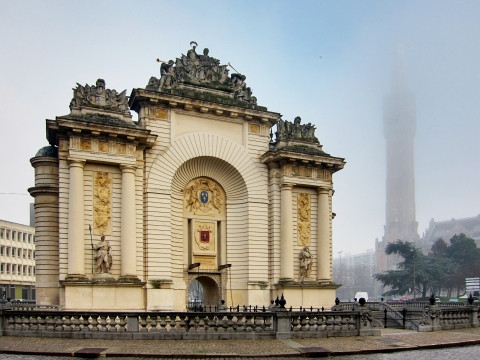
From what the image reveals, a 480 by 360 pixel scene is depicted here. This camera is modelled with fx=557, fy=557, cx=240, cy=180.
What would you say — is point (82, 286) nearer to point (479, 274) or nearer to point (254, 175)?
point (254, 175)

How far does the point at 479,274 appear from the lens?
96.4 metres

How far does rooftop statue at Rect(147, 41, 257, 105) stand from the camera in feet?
113

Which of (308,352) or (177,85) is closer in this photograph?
(308,352)

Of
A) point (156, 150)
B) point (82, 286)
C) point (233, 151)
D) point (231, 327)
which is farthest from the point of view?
point (233, 151)

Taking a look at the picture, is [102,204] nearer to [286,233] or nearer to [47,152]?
[47,152]

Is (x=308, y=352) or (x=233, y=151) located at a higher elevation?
(x=233, y=151)

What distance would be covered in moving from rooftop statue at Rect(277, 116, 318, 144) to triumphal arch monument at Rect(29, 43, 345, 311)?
0.22ft

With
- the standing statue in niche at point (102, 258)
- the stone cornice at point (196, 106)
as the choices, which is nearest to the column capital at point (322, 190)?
the stone cornice at point (196, 106)

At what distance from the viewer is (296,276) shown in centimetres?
3609

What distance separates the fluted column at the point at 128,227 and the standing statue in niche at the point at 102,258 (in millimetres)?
864

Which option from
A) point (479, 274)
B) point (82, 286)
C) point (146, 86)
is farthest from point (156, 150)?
point (479, 274)

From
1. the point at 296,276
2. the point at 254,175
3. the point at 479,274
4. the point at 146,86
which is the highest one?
the point at 146,86

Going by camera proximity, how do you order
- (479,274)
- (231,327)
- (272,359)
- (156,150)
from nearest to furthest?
1. (272,359)
2. (231,327)
3. (156,150)
4. (479,274)

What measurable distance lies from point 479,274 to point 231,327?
283 feet
